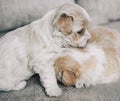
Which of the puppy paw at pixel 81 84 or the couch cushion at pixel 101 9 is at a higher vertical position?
the couch cushion at pixel 101 9

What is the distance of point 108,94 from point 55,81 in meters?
0.28

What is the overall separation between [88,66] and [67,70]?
12 centimetres

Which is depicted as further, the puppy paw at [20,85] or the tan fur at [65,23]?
the puppy paw at [20,85]

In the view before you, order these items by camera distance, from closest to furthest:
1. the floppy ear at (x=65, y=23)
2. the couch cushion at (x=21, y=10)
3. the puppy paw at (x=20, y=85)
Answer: the floppy ear at (x=65, y=23) → the puppy paw at (x=20, y=85) → the couch cushion at (x=21, y=10)

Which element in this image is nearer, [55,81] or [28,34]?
[55,81]

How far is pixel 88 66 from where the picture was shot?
1.65 metres

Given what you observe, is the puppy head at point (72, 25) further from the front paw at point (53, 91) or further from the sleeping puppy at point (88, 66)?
the front paw at point (53, 91)

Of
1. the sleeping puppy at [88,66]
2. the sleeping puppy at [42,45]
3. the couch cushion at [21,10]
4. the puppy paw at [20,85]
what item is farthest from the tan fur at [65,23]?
the couch cushion at [21,10]

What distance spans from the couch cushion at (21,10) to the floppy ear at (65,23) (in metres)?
0.76

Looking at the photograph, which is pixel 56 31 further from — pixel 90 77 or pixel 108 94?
pixel 108 94

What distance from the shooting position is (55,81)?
161 centimetres

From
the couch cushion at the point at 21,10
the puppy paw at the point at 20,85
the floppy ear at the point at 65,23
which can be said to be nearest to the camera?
the floppy ear at the point at 65,23

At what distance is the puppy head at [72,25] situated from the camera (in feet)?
5.19

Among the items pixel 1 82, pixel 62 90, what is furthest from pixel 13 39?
pixel 62 90
